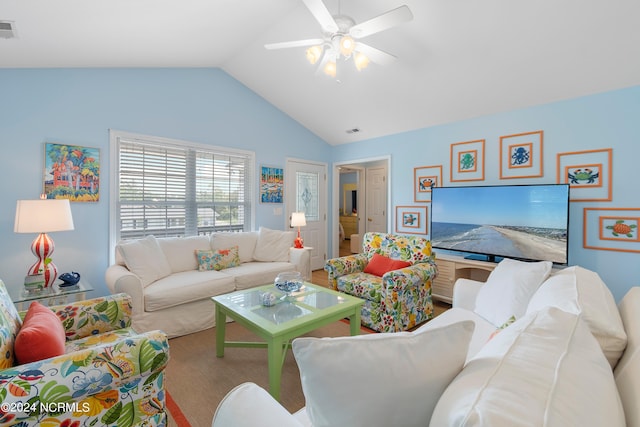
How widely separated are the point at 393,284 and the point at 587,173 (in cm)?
228

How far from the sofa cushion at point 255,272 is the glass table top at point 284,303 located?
0.66 meters

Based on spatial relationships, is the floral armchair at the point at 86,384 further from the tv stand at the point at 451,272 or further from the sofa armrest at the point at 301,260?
the tv stand at the point at 451,272

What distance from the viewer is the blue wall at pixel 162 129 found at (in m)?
2.61

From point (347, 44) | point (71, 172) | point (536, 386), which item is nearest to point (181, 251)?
point (71, 172)

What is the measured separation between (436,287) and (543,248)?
3.96ft

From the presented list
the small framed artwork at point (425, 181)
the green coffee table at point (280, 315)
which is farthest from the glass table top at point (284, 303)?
the small framed artwork at point (425, 181)

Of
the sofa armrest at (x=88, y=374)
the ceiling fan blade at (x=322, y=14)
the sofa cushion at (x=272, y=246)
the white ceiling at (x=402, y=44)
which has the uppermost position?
the white ceiling at (x=402, y=44)

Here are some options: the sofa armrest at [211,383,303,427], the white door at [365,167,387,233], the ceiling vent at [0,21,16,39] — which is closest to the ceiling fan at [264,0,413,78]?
the ceiling vent at [0,21,16,39]

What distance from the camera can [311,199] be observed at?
522cm

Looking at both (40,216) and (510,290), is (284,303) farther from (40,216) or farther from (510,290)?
(40,216)

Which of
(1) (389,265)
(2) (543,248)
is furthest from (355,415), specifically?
(2) (543,248)

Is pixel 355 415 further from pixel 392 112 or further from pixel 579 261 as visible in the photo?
pixel 392 112

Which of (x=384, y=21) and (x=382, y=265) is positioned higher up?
(x=384, y=21)

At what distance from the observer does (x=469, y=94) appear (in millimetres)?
3227
